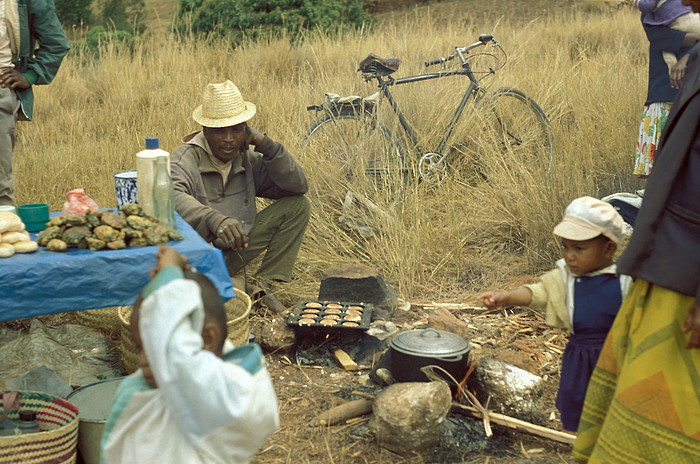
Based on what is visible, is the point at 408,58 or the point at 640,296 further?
the point at 408,58

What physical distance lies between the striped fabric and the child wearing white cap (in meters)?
0.25

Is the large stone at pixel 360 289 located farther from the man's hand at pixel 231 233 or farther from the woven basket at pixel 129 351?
the woven basket at pixel 129 351

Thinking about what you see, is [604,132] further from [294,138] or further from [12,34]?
[12,34]

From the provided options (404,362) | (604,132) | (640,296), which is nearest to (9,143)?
(404,362)

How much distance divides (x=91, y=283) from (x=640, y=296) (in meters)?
1.96

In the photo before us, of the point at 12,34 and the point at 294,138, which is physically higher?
the point at 12,34

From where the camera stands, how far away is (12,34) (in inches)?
169

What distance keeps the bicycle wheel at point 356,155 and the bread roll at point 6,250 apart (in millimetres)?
3022

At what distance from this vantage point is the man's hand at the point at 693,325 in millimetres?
1882

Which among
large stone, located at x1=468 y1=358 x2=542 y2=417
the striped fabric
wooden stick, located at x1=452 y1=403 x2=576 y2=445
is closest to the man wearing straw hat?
large stone, located at x1=468 y1=358 x2=542 y2=417

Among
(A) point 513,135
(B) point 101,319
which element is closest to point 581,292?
(B) point 101,319

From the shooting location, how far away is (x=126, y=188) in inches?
124

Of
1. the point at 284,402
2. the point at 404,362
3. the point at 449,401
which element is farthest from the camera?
the point at 284,402

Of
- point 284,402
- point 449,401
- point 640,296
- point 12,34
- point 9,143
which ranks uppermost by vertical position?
point 12,34
